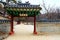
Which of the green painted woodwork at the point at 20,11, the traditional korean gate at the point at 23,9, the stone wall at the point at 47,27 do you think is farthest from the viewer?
the stone wall at the point at 47,27

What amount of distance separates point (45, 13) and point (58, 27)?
16.8 metres

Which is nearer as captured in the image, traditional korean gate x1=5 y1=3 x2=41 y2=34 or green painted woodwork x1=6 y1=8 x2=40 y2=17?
traditional korean gate x1=5 y1=3 x2=41 y2=34

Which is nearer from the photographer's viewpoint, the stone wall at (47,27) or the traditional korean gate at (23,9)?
the traditional korean gate at (23,9)

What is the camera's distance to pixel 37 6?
1608 cm

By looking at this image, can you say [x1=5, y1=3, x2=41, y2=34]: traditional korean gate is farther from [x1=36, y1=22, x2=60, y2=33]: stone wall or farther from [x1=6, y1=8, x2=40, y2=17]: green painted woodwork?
[x1=36, y1=22, x2=60, y2=33]: stone wall

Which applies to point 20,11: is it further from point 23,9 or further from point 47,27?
point 47,27

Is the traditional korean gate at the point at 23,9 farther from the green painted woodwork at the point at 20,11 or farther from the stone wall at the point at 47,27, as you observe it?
the stone wall at the point at 47,27

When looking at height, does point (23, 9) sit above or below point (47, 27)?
above

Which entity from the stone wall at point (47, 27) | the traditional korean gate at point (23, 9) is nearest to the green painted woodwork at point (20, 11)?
the traditional korean gate at point (23, 9)

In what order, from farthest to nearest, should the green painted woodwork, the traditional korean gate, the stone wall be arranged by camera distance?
1. the stone wall
2. the green painted woodwork
3. the traditional korean gate

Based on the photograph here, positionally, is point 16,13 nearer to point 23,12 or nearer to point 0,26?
point 23,12

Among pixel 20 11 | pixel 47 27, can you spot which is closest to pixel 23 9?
pixel 20 11

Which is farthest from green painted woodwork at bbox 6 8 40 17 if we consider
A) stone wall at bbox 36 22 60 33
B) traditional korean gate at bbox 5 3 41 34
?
stone wall at bbox 36 22 60 33

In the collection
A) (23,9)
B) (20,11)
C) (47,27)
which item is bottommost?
(47,27)
